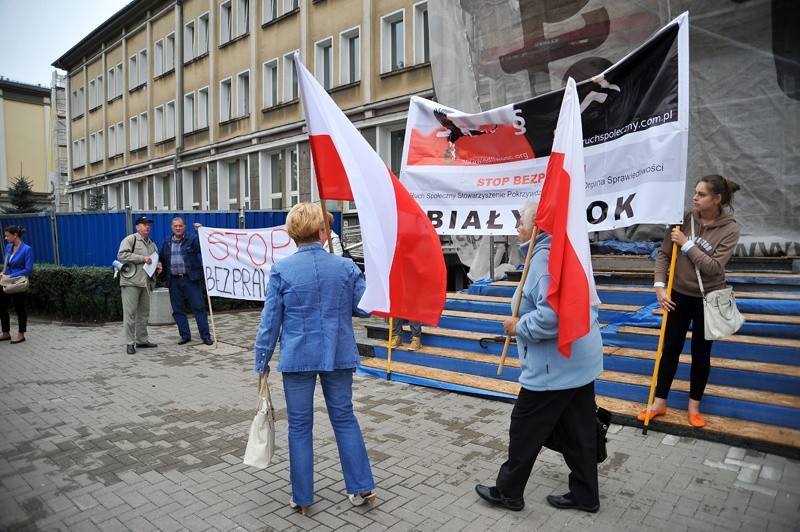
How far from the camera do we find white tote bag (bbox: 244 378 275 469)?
346 cm

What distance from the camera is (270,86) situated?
21938mm

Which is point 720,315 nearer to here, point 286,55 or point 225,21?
point 286,55

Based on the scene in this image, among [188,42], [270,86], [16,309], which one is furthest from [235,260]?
[188,42]

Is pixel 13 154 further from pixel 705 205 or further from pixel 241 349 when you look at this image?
pixel 705 205

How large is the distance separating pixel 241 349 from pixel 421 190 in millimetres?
3863

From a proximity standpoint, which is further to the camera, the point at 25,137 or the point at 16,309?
the point at 25,137

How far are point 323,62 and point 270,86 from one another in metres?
3.11

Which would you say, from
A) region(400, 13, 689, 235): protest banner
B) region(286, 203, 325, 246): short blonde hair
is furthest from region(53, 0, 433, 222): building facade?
region(286, 203, 325, 246): short blonde hair

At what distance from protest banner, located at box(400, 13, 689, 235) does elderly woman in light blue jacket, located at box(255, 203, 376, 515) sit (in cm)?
280

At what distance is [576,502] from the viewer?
3.50 metres

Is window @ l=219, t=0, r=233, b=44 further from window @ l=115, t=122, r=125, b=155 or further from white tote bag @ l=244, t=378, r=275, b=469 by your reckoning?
white tote bag @ l=244, t=378, r=275, b=469

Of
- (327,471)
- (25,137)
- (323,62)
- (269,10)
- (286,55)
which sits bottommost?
(327,471)

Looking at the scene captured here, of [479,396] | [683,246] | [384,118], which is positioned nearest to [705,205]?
[683,246]

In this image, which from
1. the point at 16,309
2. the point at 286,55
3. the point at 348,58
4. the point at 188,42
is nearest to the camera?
the point at 16,309
